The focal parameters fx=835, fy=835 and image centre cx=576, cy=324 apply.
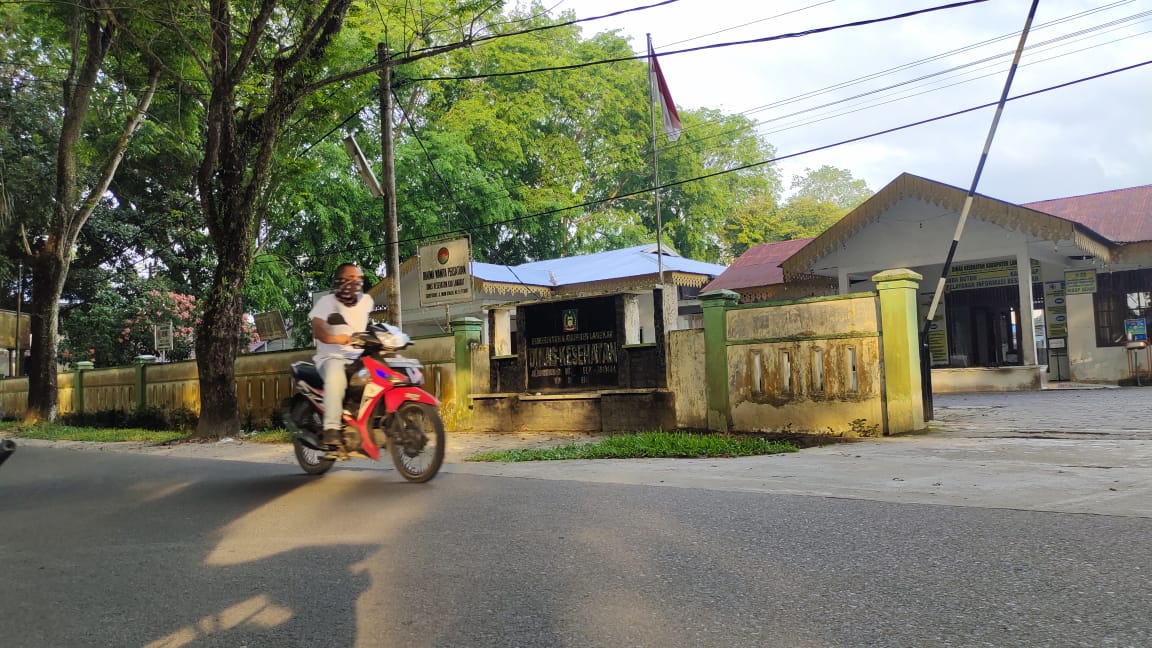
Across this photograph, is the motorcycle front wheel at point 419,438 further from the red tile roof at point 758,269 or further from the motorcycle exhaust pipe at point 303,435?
the red tile roof at point 758,269

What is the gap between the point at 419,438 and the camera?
21.4 feet

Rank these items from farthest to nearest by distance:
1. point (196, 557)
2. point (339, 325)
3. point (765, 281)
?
point (765, 281) → point (339, 325) → point (196, 557)

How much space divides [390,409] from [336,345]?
76 centimetres

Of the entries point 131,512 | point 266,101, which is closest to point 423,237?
point 266,101

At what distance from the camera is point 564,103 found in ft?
118

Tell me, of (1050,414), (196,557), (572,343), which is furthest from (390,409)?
(1050,414)

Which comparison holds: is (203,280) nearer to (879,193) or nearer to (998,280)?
(879,193)

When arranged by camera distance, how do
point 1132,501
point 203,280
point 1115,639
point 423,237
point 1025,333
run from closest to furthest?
point 1115,639
point 1132,501
point 1025,333
point 423,237
point 203,280

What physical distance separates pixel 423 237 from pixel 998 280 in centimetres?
1738

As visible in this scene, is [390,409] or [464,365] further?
[464,365]

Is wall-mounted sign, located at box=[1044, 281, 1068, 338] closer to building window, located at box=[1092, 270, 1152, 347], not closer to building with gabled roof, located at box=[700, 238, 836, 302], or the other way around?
building window, located at box=[1092, 270, 1152, 347]

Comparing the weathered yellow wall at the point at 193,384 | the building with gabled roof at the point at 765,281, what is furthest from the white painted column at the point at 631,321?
the building with gabled roof at the point at 765,281

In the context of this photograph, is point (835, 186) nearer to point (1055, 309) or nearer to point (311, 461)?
point (1055, 309)

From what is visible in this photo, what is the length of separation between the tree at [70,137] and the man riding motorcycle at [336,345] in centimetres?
1267
